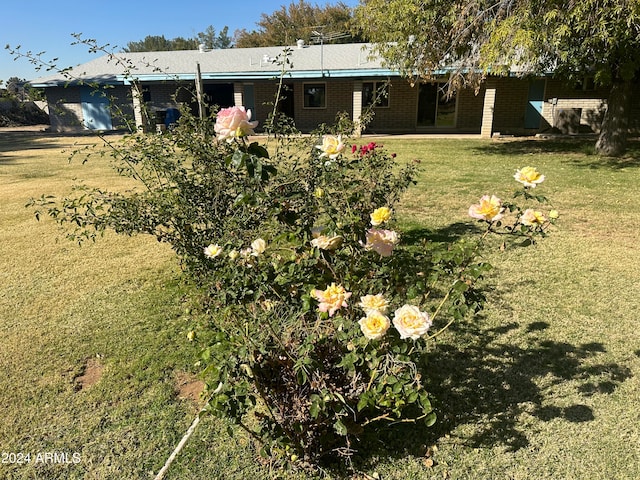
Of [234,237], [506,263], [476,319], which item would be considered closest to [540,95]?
[506,263]

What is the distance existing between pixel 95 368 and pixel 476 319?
113 inches

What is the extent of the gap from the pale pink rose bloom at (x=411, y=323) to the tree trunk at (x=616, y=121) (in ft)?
39.3

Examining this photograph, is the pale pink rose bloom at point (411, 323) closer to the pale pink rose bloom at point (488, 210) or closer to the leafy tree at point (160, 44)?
the pale pink rose bloom at point (488, 210)

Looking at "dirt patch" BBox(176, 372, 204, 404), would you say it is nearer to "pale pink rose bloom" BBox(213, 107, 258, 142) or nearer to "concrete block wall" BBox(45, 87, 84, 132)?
"pale pink rose bloom" BBox(213, 107, 258, 142)

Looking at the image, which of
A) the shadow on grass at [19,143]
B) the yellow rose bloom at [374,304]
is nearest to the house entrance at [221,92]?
the shadow on grass at [19,143]

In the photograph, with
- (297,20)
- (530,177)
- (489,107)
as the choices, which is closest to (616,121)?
(489,107)

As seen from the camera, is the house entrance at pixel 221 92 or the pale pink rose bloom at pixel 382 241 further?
the house entrance at pixel 221 92

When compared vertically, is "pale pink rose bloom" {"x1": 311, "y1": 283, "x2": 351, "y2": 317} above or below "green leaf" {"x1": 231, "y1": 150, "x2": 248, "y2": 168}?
below

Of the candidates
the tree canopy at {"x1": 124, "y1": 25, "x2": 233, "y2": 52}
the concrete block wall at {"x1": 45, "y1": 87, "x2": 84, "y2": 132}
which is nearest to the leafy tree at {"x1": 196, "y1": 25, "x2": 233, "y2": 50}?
the tree canopy at {"x1": 124, "y1": 25, "x2": 233, "y2": 52}

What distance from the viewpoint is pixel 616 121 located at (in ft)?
37.7

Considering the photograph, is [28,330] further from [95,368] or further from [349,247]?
[349,247]

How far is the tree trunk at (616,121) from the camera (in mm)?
11102

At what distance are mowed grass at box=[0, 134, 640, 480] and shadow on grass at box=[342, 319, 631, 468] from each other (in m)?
0.01

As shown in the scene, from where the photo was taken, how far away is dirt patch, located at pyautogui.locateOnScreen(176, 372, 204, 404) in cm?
287
